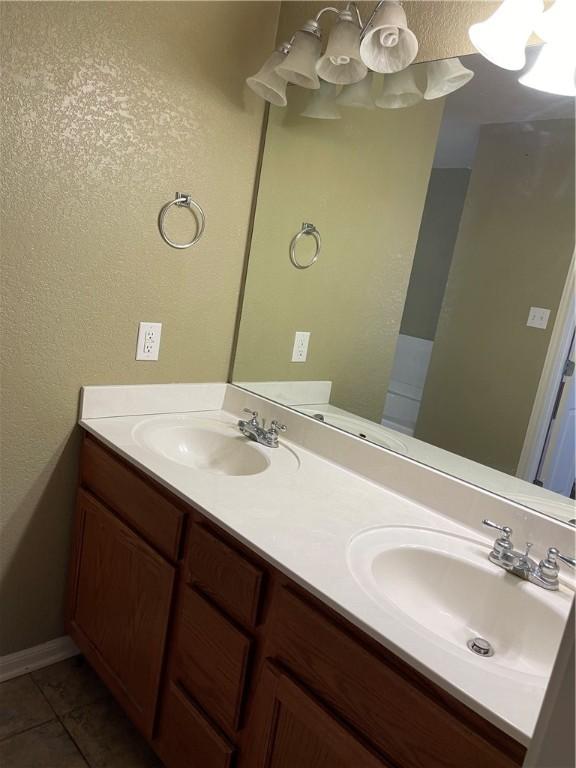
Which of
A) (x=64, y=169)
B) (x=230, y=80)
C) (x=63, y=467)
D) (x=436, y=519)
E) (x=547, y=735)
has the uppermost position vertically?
(x=230, y=80)

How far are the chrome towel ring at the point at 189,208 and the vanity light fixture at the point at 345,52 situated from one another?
402 mm

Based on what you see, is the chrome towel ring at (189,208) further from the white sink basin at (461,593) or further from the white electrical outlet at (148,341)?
the white sink basin at (461,593)

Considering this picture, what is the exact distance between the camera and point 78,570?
5.61 feet

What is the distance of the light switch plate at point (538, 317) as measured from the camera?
49.2 inches


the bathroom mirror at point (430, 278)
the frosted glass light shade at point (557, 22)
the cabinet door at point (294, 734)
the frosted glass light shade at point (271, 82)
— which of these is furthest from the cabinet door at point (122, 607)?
the frosted glass light shade at point (557, 22)

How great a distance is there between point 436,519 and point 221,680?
0.60 m

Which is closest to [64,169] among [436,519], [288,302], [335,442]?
[288,302]

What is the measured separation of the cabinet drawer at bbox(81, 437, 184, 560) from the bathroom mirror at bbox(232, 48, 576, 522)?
59 centimetres

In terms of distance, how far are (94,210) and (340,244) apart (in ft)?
2.49

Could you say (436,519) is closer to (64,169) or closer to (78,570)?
(78,570)

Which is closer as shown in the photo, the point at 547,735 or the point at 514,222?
the point at 547,735

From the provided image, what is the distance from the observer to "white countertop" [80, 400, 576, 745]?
0.77 metres

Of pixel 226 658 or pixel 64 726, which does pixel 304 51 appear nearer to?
pixel 226 658

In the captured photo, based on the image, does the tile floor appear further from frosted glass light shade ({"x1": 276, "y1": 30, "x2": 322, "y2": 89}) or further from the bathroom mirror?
frosted glass light shade ({"x1": 276, "y1": 30, "x2": 322, "y2": 89})
